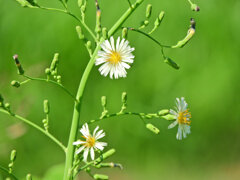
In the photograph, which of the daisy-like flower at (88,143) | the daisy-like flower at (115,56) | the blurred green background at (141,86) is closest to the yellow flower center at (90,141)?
the daisy-like flower at (88,143)

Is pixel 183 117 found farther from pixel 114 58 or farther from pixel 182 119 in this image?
pixel 114 58

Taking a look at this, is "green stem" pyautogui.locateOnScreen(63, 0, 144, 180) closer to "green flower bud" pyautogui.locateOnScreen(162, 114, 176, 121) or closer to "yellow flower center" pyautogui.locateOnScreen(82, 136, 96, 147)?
"yellow flower center" pyautogui.locateOnScreen(82, 136, 96, 147)

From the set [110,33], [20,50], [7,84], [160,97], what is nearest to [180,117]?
[110,33]

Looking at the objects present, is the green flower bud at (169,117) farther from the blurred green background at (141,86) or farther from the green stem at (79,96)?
the blurred green background at (141,86)

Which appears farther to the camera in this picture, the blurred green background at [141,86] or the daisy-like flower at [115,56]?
the blurred green background at [141,86]

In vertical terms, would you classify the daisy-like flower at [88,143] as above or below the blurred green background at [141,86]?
below

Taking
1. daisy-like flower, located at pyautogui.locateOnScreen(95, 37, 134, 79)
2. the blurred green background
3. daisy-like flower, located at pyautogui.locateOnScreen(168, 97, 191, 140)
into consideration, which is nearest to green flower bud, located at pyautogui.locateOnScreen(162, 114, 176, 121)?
daisy-like flower, located at pyautogui.locateOnScreen(168, 97, 191, 140)

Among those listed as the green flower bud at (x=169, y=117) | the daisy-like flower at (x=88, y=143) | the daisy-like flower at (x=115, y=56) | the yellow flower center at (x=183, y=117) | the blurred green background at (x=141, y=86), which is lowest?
the daisy-like flower at (x=88, y=143)
